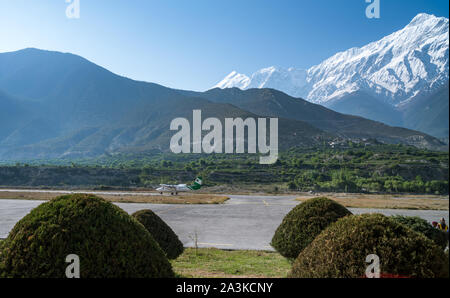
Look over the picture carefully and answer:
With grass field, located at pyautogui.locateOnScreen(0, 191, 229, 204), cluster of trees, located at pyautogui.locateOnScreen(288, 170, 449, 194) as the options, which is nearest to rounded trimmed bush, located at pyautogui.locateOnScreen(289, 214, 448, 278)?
grass field, located at pyautogui.locateOnScreen(0, 191, 229, 204)

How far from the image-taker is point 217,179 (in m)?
76.9

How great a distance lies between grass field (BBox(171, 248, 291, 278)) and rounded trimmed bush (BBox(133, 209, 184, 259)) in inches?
21.1

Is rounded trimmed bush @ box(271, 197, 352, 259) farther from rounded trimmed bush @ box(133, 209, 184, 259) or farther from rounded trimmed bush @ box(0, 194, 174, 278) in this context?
rounded trimmed bush @ box(0, 194, 174, 278)

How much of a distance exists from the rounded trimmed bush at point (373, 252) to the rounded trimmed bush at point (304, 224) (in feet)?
13.6

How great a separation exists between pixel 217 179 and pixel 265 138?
64608 mm

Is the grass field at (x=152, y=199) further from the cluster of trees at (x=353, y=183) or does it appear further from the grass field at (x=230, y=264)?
the cluster of trees at (x=353, y=183)

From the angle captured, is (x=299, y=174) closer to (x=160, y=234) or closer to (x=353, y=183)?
(x=353, y=183)

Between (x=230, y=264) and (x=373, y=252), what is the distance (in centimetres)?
613

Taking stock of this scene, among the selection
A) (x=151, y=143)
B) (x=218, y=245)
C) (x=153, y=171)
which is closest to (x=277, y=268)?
(x=218, y=245)

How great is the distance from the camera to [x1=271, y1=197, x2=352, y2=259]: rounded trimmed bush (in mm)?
8570

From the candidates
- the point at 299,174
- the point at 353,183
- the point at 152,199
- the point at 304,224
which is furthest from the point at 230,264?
the point at 299,174

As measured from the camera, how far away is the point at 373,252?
4.02 m
